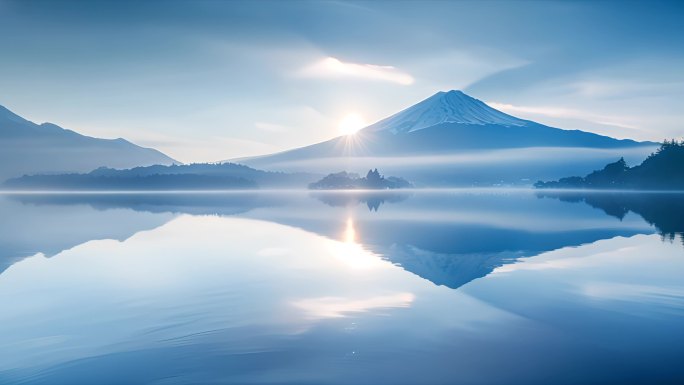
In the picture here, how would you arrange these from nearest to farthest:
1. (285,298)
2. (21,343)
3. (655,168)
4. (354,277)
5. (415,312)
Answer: (21,343) < (415,312) < (285,298) < (354,277) < (655,168)

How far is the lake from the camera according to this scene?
9.61m

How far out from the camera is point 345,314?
44.5 ft

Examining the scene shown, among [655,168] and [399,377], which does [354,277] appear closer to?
[399,377]

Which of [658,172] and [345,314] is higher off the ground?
[658,172]

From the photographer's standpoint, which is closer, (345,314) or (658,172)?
Answer: (345,314)

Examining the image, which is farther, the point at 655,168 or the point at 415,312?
the point at 655,168

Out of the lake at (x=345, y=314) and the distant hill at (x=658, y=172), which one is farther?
the distant hill at (x=658, y=172)

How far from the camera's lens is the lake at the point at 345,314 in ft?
31.5

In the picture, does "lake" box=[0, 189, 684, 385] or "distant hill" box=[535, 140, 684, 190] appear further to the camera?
"distant hill" box=[535, 140, 684, 190]

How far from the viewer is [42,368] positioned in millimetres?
9953

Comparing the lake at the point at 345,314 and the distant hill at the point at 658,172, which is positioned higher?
the distant hill at the point at 658,172

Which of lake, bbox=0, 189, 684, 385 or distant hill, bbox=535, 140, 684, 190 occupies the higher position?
distant hill, bbox=535, 140, 684, 190

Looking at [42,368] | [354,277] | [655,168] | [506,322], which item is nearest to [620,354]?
[506,322]

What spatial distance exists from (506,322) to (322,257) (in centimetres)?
1293
